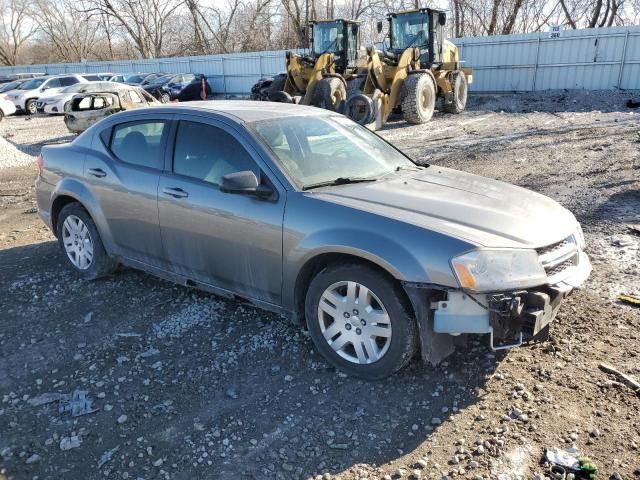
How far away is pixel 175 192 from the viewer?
13.8ft

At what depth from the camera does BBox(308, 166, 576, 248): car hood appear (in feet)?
10.6

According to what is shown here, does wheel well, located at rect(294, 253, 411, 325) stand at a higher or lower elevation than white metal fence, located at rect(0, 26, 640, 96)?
lower

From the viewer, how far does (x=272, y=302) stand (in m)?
3.86

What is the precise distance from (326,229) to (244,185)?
24.9 inches

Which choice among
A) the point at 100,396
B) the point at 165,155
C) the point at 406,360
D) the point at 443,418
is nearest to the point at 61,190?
the point at 165,155

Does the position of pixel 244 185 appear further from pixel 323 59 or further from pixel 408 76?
pixel 323 59

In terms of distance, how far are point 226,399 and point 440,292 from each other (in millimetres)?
1458

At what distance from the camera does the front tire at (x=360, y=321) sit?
326 cm

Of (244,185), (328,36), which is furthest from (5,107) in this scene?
(244,185)

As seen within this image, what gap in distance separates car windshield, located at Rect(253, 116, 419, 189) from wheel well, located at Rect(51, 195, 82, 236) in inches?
91.0

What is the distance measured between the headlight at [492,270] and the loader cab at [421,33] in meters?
14.5

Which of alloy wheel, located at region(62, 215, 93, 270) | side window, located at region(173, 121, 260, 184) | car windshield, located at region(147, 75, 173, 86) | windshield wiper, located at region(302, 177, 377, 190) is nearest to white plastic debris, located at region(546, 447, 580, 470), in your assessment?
windshield wiper, located at region(302, 177, 377, 190)

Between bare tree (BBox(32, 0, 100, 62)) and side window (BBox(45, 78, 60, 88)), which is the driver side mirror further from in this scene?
bare tree (BBox(32, 0, 100, 62))

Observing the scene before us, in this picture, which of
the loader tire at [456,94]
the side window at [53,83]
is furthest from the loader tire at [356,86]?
the side window at [53,83]
